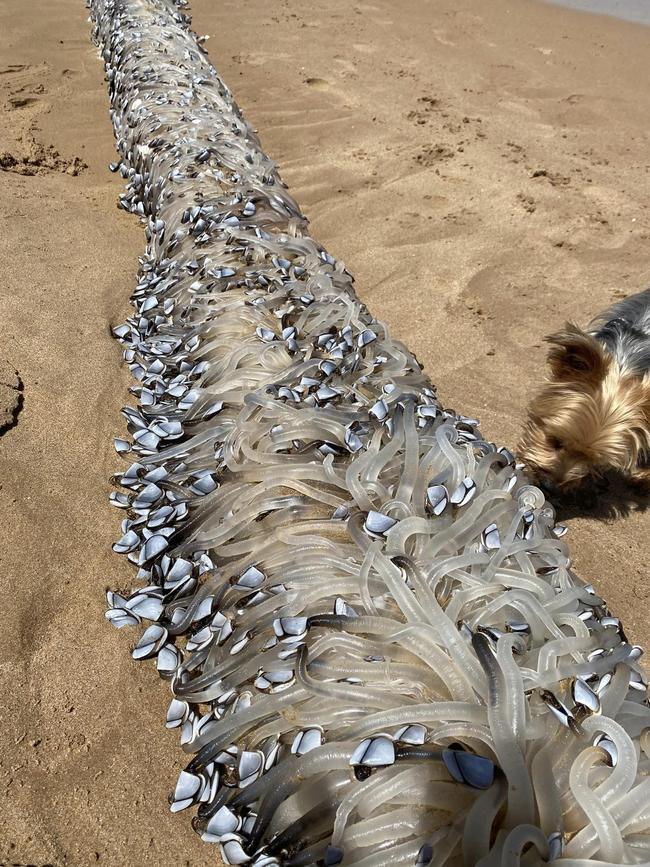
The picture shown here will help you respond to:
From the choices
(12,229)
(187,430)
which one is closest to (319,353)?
(187,430)

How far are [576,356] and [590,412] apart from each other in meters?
0.21

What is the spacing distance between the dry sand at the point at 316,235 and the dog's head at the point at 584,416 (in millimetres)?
348

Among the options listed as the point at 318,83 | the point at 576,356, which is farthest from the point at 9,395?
the point at 318,83

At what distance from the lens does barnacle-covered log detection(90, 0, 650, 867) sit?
135 centimetres

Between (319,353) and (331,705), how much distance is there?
1.30m

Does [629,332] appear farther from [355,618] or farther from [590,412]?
[355,618]

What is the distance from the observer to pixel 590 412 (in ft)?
8.28

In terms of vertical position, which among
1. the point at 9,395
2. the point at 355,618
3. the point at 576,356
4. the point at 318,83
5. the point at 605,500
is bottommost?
the point at 605,500

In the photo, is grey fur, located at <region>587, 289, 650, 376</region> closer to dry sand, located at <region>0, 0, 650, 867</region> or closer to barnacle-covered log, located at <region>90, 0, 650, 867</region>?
→ dry sand, located at <region>0, 0, 650, 867</region>

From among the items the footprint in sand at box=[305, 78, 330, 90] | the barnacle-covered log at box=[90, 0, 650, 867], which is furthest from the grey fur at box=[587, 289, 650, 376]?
the footprint in sand at box=[305, 78, 330, 90]

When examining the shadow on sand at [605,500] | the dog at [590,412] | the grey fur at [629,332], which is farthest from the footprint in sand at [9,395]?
the grey fur at [629,332]

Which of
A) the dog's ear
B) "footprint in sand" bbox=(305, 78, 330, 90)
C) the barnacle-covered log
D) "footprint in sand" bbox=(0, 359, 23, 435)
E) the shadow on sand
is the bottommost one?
the shadow on sand

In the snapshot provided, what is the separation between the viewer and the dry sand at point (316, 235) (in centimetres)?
187

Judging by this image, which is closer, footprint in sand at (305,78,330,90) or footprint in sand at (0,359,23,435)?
footprint in sand at (0,359,23,435)
